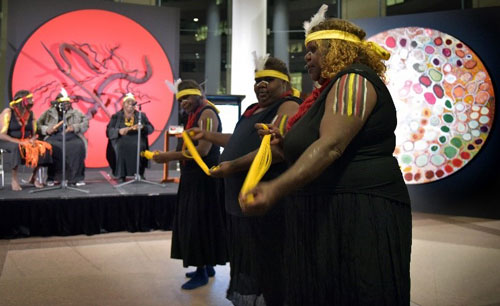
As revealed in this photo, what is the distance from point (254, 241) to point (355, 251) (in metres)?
1.05

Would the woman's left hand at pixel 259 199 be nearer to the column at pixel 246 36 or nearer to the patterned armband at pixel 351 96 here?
the patterned armband at pixel 351 96

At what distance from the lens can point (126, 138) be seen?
6598 mm

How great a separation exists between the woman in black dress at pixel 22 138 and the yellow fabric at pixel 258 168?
4858mm

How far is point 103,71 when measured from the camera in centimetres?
833

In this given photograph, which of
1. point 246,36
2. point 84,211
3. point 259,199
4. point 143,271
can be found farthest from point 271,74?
point 246,36

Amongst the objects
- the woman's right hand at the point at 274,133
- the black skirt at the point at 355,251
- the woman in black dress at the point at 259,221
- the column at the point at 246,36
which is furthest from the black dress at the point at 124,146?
the black skirt at the point at 355,251

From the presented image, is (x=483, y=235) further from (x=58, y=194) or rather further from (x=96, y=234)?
(x=58, y=194)

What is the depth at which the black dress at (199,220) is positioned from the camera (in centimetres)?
316

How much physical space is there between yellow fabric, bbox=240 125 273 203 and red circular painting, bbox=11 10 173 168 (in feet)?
22.2

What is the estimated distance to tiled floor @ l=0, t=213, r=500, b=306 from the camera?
3.08m

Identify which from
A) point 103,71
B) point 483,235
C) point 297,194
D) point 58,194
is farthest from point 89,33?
point 297,194

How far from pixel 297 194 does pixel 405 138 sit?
18.3 ft

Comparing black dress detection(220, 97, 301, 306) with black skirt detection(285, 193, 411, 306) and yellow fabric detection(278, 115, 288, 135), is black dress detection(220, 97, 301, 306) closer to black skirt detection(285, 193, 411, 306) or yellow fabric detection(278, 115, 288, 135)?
yellow fabric detection(278, 115, 288, 135)

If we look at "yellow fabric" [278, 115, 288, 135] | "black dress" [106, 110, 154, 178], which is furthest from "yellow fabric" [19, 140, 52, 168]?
"yellow fabric" [278, 115, 288, 135]
